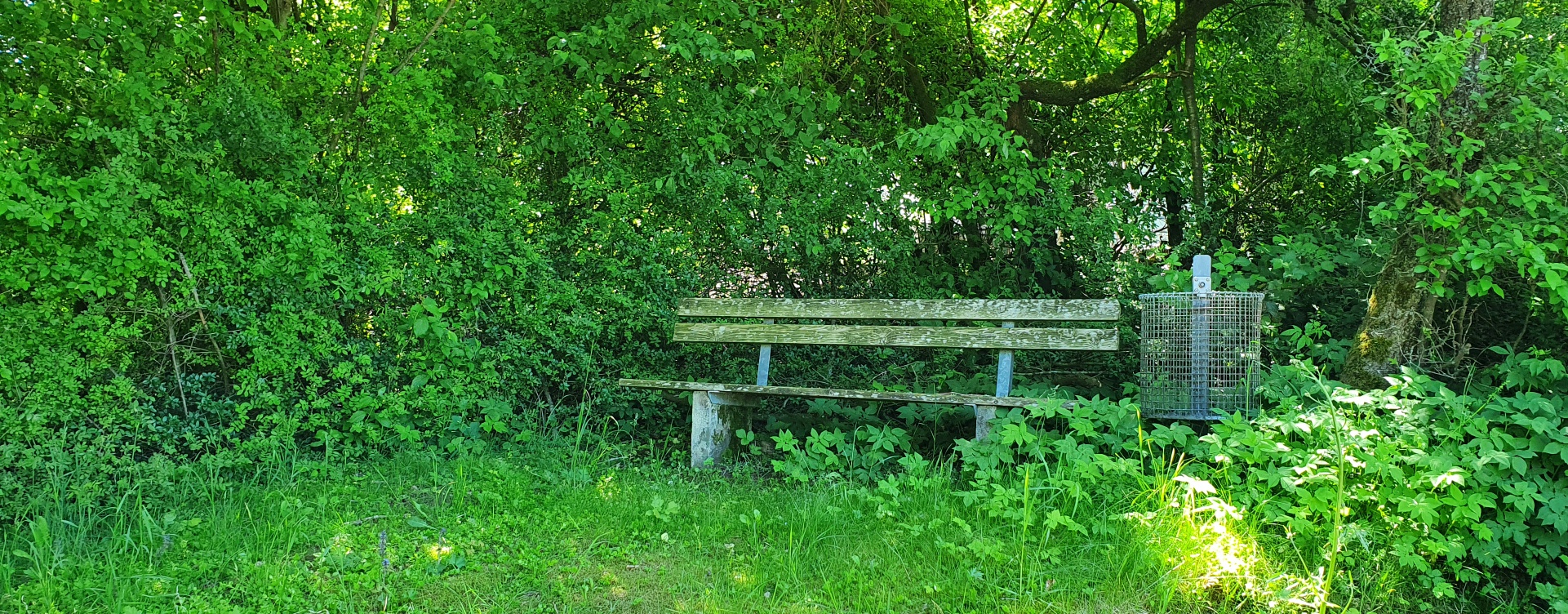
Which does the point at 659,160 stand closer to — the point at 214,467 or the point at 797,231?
the point at 797,231

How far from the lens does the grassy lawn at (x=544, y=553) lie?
2.95m

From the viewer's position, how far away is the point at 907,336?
4730mm

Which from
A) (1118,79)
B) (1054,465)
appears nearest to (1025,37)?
(1118,79)

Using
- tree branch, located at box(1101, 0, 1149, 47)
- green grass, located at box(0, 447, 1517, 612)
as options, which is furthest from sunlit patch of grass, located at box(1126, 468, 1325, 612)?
tree branch, located at box(1101, 0, 1149, 47)

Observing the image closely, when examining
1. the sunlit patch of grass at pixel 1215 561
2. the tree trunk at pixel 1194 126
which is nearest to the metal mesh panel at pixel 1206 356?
the sunlit patch of grass at pixel 1215 561

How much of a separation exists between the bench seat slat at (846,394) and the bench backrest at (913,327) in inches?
9.2

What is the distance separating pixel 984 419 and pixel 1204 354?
0.97 metres

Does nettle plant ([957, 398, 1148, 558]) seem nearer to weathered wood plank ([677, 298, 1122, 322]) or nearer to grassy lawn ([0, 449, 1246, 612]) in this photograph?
grassy lawn ([0, 449, 1246, 612])

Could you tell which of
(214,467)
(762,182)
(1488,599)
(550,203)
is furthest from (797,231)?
(1488,599)

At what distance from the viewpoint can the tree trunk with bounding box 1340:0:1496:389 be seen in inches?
158

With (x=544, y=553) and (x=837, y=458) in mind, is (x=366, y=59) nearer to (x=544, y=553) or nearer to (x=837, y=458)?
(x=544, y=553)

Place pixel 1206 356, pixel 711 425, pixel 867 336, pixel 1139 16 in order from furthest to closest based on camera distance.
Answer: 1. pixel 1139 16
2. pixel 867 336
3. pixel 711 425
4. pixel 1206 356

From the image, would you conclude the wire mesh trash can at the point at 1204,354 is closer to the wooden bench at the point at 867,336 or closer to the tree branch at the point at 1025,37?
the wooden bench at the point at 867,336

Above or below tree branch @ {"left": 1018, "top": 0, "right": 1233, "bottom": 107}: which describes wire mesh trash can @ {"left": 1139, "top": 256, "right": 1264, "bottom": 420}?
below
